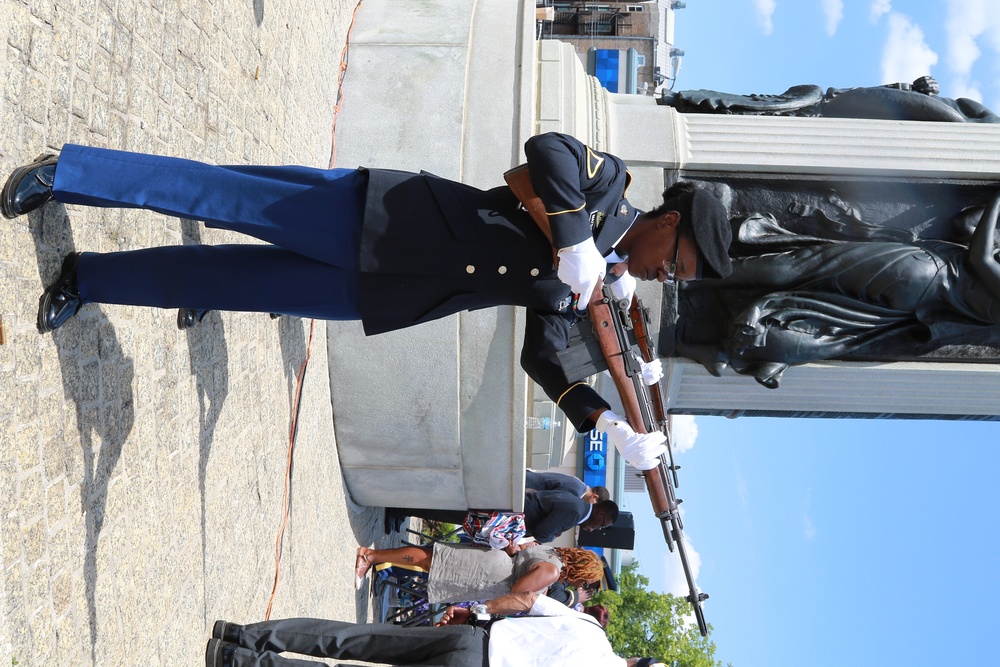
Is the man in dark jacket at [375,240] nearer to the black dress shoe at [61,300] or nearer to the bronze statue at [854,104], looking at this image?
the black dress shoe at [61,300]

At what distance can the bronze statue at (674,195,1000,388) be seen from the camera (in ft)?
20.2

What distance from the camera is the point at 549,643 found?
5.35 meters

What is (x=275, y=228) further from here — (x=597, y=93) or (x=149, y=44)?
(x=597, y=93)

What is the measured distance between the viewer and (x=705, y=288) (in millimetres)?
6602

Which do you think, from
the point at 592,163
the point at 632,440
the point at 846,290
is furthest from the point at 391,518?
the point at 592,163

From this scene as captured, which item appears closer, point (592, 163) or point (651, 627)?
point (592, 163)

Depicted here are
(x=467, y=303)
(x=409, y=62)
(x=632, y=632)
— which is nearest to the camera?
(x=467, y=303)

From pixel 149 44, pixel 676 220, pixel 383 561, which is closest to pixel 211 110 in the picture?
pixel 149 44

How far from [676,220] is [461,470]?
165 inches

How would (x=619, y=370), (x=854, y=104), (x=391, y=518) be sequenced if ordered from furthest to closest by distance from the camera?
(x=391, y=518) < (x=854, y=104) < (x=619, y=370)

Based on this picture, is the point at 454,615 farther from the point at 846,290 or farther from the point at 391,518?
the point at 846,290

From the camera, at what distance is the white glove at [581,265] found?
3.40m

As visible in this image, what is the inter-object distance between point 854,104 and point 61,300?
6466mm

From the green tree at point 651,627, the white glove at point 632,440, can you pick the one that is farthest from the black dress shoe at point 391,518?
the green tree at point 651,627
